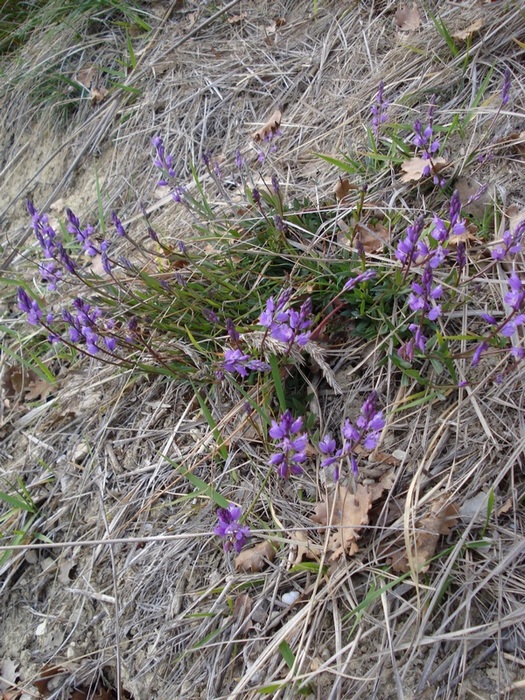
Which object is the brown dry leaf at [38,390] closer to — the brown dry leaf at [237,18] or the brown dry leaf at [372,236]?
the brown dry leaf at [372,236]

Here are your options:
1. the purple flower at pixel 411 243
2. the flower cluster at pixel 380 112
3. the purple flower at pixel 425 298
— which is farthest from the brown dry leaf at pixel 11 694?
the flower cluster at pixel 380 112

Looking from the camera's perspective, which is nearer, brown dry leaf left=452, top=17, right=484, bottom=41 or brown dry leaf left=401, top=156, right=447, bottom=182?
brown dry leaf left=401, top=156, right=447, bottom=182

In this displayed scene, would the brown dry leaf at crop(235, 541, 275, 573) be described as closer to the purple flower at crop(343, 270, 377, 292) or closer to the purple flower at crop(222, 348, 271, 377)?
the purple flower at crop(222, 348, 271, 377)

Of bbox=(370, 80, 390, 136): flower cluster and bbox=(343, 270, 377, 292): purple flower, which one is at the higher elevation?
bbox=(370, 80, 390, 136): flower cluster

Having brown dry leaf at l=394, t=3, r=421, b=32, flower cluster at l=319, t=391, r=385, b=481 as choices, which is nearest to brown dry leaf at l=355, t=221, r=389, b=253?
flower cluster at l=319, t=391, r=385, b=481

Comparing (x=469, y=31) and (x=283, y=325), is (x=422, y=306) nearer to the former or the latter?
(x=283, y=325)

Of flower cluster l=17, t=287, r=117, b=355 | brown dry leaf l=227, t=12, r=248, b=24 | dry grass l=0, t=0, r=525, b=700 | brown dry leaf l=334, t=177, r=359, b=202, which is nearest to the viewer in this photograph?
dry grass l=0, t=0, r=525, b=700

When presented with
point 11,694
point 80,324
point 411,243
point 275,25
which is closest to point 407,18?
point 275,25

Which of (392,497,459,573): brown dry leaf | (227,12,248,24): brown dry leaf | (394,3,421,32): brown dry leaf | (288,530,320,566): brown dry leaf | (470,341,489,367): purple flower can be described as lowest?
(392,497,459,573): brown dry leaf
